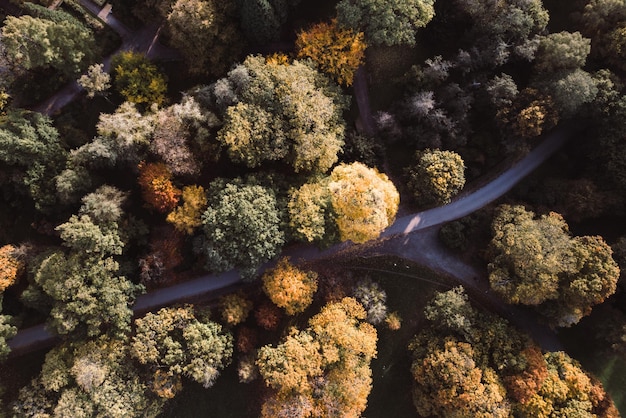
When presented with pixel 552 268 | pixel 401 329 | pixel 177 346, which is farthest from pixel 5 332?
pixel 552 268

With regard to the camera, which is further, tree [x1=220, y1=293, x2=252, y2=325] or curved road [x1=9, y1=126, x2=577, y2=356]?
curved road [x1=9, y1=126, x2=577, y2=356]

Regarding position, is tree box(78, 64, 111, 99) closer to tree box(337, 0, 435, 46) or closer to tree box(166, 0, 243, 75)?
tree box(166, 0, 243, 75)

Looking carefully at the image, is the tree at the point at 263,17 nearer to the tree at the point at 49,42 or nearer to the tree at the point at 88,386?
the tree at the point at 49,42

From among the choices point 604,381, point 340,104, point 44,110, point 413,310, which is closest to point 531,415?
point 604,381

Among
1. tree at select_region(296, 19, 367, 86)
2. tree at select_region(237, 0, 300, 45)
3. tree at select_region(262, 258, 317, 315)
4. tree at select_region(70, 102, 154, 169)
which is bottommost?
tree at select_region(262, 258, 317, 315)

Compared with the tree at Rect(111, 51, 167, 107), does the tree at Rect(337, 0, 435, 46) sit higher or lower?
lower

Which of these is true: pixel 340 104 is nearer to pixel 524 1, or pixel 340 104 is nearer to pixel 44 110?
pixel 524 1

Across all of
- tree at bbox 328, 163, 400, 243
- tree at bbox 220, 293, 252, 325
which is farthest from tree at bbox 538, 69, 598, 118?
tree at bbox 220, 293, 252, 325
